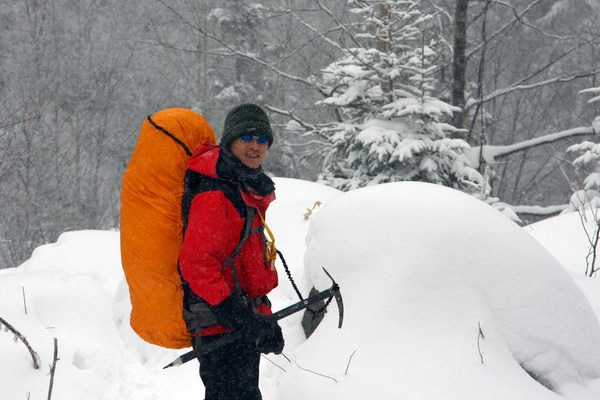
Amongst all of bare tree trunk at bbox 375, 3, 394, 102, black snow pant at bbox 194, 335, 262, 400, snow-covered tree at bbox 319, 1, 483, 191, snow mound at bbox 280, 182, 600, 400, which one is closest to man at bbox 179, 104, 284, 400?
black snow pant at bbox 194, 335, 262, 400

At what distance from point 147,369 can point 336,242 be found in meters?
2.17

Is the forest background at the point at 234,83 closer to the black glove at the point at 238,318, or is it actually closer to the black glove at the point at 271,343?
the black glove at the point at 271,343

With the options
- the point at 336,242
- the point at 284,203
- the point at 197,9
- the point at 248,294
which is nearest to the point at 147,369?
the point at 336,242

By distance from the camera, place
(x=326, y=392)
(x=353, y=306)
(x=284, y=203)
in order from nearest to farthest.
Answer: (x=326, y=392)
(x=353, y=306)
(x=284, y=203)

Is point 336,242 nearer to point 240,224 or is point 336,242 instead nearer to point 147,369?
point 240,224

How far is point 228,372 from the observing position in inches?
98.7

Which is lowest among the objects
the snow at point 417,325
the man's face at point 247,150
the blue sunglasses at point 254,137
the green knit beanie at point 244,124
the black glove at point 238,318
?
the snow at point 417,325

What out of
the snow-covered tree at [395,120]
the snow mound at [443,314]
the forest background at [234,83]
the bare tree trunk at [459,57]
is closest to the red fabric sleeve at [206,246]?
the snow mound at [443,314]

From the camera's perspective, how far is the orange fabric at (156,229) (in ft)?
7.54

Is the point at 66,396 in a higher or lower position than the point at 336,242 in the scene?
lower

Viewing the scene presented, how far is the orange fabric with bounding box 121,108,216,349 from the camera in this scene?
2.30 meters

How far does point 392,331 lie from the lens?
9.68 feet

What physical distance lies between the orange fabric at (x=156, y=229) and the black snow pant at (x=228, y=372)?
204 mm

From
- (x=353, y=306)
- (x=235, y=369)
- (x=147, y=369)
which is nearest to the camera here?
(x=235, y=369)
